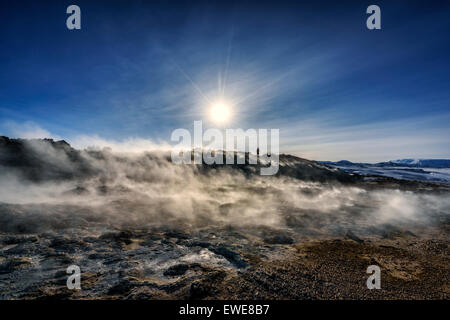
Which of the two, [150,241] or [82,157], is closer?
[150,241]

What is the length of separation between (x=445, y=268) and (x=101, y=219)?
1203cm

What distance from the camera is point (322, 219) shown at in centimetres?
1125

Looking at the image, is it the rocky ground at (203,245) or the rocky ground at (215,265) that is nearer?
the rocky ground at (215,265)

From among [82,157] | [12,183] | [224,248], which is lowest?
[224,248]

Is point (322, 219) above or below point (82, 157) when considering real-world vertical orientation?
below

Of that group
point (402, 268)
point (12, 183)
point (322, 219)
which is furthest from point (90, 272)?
point (12, 183)

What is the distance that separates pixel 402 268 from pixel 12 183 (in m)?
20.0

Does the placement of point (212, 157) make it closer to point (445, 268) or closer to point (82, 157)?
point (82, 157)

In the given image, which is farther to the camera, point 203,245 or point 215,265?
point 203,245

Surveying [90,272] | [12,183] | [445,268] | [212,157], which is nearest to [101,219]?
[90,272]

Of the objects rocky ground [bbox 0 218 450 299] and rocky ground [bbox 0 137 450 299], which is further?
rocky ground [bbox 0 137 450 299]
